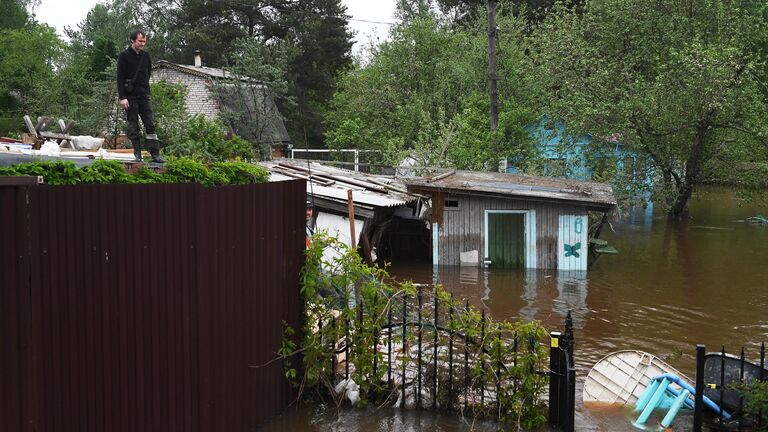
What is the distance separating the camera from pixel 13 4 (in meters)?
51.4

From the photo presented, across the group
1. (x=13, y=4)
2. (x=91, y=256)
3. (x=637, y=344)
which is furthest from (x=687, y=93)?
(x=13, y=4)

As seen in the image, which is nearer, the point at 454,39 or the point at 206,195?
the point at 206,195

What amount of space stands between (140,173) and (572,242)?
15868mm

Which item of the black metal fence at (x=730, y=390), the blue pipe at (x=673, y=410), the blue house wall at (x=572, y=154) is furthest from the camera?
the blue house wall at (x=572, y=154)

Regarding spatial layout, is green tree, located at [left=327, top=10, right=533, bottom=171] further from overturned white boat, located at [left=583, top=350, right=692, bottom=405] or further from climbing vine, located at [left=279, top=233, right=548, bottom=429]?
climbing vine, located at [left=279, top=233, right=548, bottom=429]

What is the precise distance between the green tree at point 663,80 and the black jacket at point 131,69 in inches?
779

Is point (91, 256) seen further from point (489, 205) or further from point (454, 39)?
point (454, 39)

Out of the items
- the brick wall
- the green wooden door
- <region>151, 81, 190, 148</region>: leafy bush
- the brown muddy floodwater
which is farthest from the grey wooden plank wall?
the brick wall

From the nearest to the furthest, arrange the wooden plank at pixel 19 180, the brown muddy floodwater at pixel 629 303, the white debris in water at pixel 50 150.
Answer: the wooden plank at pixel 19 180 → the white debris in water at pixel 50 150 → the brown muddy floodwater at pixel 629 303

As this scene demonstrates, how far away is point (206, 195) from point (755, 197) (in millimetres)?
29371

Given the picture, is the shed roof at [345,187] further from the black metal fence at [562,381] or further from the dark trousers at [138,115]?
the black metal fence at [562,381]

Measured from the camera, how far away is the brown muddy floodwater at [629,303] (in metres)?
8.17

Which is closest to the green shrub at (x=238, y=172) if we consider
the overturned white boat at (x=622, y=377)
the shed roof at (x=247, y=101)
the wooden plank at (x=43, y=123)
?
the overturned white boat at (x=622, y=377)

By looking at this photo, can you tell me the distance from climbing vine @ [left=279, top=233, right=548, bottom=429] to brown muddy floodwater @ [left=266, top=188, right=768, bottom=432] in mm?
257
